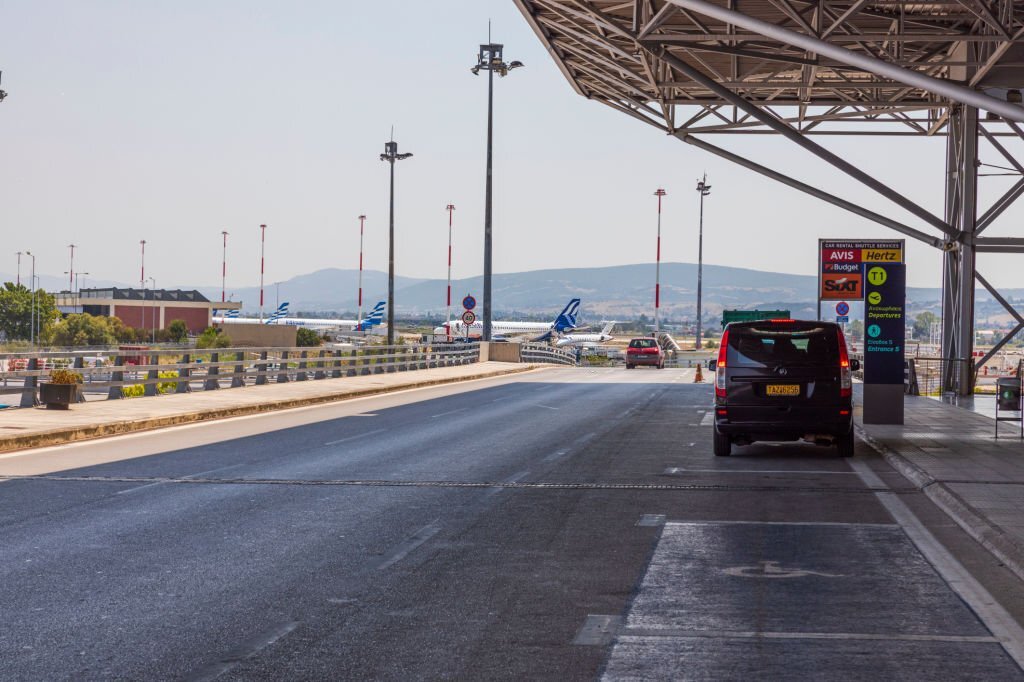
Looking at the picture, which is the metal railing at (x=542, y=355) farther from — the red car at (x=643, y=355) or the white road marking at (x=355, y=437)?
the white road marking at (x=355, y=437)

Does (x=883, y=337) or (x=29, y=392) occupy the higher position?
(x=883, y=337)

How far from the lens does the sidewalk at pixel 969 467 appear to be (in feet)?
32.5

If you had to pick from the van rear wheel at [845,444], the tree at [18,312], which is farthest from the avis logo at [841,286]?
the tree at [18,312]

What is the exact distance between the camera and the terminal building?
140750mm

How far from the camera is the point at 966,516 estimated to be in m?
10.8

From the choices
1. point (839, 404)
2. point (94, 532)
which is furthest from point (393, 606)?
point (839, 404)

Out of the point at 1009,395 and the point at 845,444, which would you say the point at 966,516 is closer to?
the point at 845,444

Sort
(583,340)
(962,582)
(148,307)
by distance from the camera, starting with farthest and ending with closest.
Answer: (148,307) → (583,340) → (962,582)

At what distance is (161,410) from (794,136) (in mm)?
13701

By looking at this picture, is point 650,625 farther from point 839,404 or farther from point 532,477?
point 839,404

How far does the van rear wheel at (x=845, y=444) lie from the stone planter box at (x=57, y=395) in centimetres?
1299

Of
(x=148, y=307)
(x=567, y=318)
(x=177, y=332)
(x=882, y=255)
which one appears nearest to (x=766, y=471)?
(x=882, y=255)

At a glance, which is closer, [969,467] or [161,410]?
[969,467]

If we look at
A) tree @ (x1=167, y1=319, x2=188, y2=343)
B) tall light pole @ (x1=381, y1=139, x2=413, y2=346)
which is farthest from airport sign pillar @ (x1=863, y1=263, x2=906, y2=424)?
→ tree @ (x1=167, y1=319, x2=188, y2=343)
